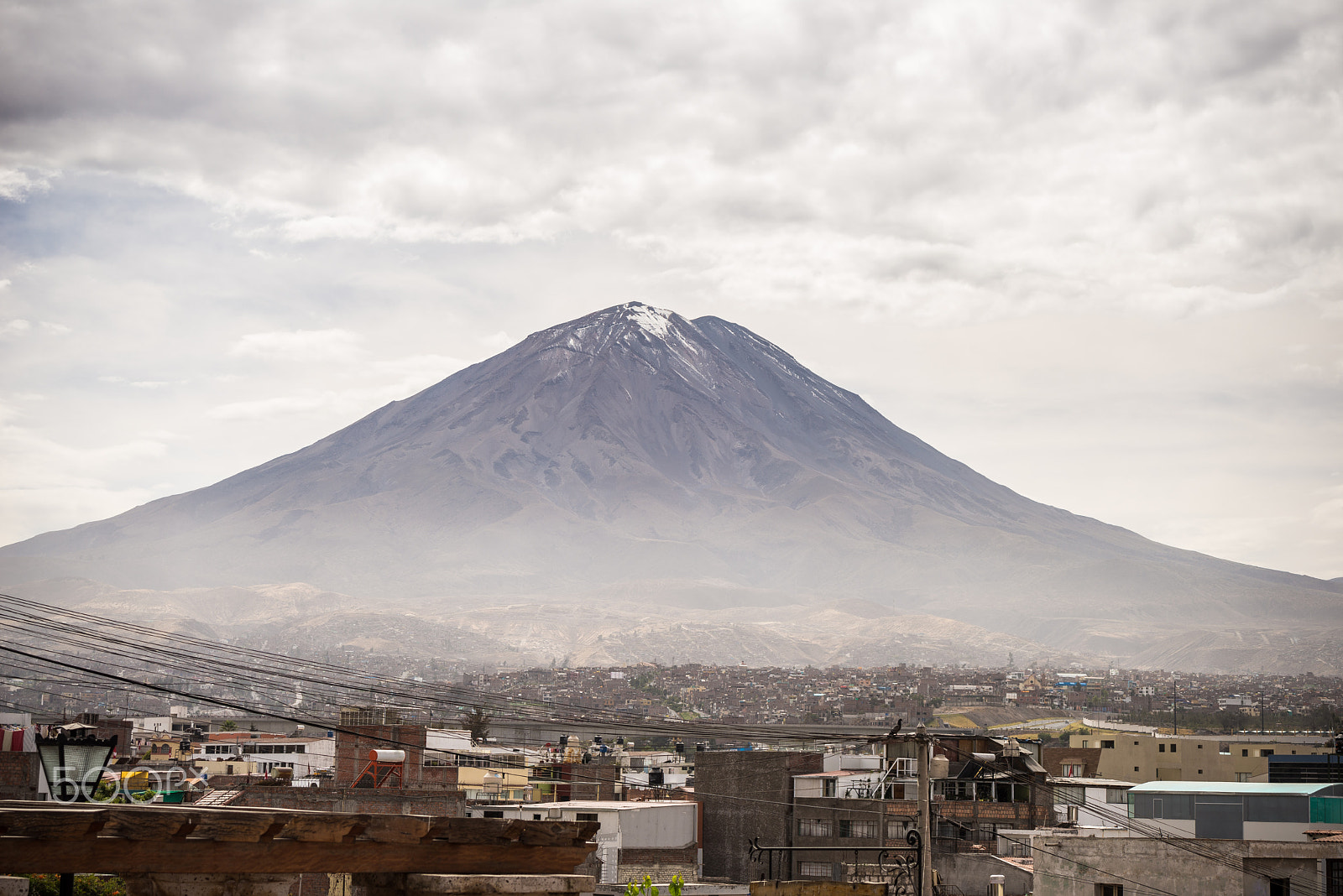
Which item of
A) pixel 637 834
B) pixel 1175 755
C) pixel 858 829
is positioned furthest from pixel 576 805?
pixel 1175 755

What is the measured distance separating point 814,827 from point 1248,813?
20.4 meters

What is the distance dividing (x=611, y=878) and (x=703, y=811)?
1342 cm

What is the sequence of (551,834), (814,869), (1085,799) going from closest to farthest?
1. (551,834)
2. (814,869)
3. (1085,799)

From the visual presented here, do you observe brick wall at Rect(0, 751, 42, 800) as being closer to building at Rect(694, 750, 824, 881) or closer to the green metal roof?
the green metal roof

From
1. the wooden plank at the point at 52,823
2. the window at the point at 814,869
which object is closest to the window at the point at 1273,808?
the window at the point at 814,869

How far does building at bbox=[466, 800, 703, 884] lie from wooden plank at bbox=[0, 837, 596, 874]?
92.4 ft

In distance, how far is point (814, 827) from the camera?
49219mm

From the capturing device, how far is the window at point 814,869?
45875 mm

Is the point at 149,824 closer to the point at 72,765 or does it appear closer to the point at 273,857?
the point at 273,857

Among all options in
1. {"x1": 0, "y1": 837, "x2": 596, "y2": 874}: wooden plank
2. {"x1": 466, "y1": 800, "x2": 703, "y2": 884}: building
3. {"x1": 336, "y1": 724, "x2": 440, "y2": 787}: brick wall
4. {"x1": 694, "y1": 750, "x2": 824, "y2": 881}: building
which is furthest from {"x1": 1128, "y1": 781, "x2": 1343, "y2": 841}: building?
{"x1": 0, "y1": 837, "x2": 596, "y2": 874}: wooden plank

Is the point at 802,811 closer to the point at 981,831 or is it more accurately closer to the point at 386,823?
the point at 981,831

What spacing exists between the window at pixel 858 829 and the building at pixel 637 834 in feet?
15.7

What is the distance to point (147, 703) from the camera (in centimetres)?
17812

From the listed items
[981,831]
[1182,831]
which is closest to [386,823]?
[1182,831]
